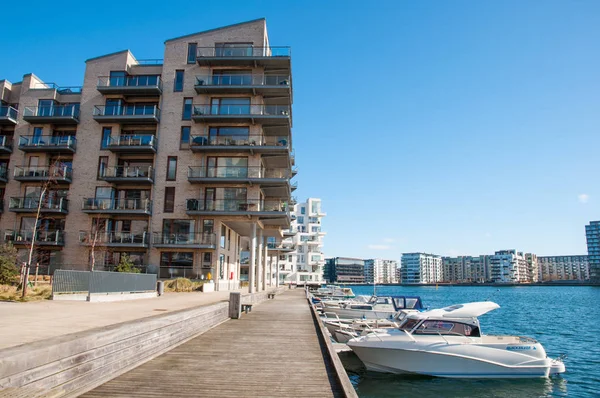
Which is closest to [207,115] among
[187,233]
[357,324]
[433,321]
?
[187,233]

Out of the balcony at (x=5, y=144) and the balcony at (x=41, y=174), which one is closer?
the balcony at (x=41, y=174)

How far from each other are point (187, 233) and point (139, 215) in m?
5.03

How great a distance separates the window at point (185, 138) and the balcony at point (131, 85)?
422 centimetres

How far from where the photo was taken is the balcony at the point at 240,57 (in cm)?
3566

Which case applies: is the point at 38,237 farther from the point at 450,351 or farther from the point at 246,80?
the point at 450,351

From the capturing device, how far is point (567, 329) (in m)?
31.5

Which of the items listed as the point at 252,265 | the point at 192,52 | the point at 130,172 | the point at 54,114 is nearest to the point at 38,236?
the point at 130,172

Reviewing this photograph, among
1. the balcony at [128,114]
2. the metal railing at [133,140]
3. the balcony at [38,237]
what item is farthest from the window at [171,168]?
the balcony at [38,237]

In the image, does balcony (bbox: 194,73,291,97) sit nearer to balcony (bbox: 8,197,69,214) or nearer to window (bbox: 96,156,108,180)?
window (bbox: 96,156,108,180)

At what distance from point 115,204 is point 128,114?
8221 millimetres

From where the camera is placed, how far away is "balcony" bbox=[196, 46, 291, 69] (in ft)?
117

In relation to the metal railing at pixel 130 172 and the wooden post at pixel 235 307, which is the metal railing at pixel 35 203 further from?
the wooden post at pixel 235 307

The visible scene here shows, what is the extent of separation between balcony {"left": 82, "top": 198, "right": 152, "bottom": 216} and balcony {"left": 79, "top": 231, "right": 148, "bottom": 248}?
1.86 metres

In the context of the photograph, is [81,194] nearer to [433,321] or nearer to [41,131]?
[41,131]
